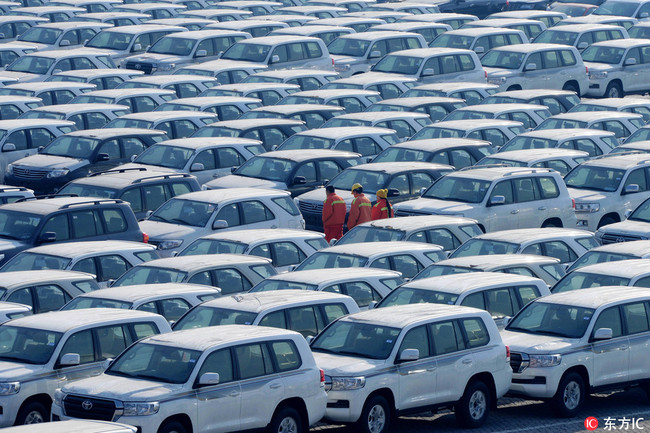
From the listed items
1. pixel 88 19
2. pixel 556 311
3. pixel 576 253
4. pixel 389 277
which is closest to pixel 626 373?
pixel 556 311

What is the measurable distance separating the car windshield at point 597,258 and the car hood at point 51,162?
35.6 feet

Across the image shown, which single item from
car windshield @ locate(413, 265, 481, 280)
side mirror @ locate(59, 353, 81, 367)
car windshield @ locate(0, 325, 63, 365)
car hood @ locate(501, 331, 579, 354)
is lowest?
car hood @ locate(501, 331, 579, 354)

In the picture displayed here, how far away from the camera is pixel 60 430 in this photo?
11922mm

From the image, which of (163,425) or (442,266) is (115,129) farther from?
(163,425)

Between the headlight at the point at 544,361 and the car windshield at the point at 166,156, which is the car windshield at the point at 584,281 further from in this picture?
the car windshield at the point at 166,156

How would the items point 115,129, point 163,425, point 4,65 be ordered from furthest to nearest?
point 4,65, point 115,129, point 163,425

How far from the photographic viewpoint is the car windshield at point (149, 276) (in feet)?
66.0

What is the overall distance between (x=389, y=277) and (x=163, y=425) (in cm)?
610

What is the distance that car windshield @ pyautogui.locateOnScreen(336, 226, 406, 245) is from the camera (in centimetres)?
2331

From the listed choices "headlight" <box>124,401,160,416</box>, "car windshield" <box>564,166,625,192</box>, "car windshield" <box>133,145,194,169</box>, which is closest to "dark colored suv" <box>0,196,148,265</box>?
"car windshield" <box>133,145,194,169</box>

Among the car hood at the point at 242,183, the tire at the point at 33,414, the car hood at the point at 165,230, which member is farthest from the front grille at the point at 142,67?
the tire at the point at 33,414

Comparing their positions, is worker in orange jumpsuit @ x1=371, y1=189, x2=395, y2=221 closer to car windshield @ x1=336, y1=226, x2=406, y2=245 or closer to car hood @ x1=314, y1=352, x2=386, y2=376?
car windshield @ x1=336, y1=226, x2=406, y2=245

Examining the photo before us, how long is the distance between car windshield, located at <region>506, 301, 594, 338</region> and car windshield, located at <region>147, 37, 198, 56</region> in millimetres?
23649

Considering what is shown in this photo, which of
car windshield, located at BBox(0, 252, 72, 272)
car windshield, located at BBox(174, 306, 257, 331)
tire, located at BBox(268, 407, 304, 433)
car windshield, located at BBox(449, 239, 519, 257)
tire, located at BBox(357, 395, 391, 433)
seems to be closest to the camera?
tire, located at BBox(268, 407, 304, 433)
